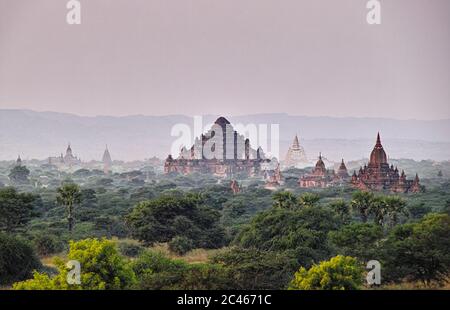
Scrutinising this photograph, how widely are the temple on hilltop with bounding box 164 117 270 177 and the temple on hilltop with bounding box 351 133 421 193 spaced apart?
61.2 m

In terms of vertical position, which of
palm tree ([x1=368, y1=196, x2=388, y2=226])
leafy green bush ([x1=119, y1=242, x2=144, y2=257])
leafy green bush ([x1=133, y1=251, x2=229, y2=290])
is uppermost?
palm tree ([x1=368, y1=196, x2=388, y2=226])

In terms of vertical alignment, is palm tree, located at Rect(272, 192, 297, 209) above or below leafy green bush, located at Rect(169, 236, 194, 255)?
above

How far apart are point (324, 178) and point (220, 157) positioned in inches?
2208

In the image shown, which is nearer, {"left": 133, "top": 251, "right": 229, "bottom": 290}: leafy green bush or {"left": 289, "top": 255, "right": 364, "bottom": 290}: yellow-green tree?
{"left": 289, "top": 255, "right": 364, "bottom": 290}: yellow-green tree

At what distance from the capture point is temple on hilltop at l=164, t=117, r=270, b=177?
14838 cm

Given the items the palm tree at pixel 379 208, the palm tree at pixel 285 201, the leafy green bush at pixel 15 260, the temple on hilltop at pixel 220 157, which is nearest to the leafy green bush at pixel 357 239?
the palm tree at pixel 379 208

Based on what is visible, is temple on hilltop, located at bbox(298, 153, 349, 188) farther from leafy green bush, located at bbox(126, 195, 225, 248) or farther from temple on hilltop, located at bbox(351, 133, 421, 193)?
leafy green bush, located at bbox(126, 195, 225, 248)

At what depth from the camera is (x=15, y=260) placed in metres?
32.9

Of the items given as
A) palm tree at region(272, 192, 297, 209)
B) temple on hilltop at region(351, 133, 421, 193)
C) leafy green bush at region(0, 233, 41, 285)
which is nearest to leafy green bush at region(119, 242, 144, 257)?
leafy green bush at region(0, 233, 41, 285)

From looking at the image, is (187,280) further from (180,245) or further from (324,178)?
(324,178)

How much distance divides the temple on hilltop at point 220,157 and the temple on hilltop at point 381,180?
61.2 metres
